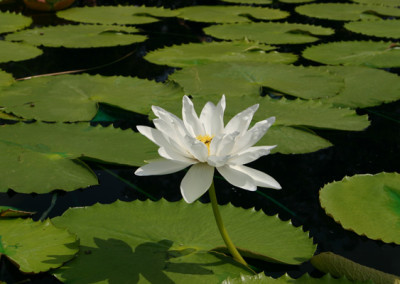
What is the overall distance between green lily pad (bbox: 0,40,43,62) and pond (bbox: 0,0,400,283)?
15mm

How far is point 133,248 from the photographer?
38.9 inches

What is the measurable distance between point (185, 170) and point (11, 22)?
229 cm

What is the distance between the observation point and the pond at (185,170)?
1.00 metres

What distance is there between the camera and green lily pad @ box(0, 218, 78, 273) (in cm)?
94

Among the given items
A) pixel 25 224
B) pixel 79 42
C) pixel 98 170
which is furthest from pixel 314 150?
pixel 79 42

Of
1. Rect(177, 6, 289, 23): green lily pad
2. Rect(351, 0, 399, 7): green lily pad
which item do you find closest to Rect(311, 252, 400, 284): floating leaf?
Rect(177, 6, 289, 23): green lily pad

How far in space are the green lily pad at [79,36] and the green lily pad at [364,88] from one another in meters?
1.29

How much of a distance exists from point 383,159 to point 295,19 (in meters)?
2.58

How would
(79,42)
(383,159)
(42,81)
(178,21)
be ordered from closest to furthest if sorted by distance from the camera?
(383,159)
(42,81)
(79,42)
(178,21)

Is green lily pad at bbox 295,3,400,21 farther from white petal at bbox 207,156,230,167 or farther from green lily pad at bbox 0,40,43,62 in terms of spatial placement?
white petal at bbox 207,156,230,167

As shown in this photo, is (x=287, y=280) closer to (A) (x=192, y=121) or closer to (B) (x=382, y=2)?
(A) (x=192, y=121)

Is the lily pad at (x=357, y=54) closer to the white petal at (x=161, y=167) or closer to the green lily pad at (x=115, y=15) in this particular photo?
the green lily pad at (x=115, y=15)

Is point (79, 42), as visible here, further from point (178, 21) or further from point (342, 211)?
point (342, 211)

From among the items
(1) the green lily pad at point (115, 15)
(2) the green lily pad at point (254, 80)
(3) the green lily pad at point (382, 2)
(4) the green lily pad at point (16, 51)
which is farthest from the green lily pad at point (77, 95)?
(3) the green lily pad at point (382, 2)
